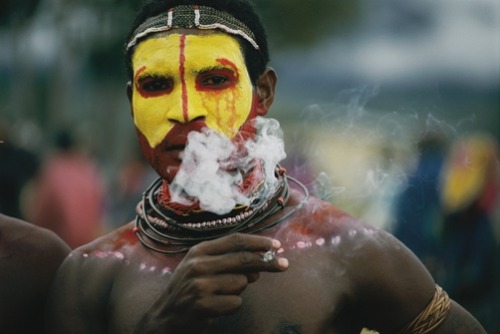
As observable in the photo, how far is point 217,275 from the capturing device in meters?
3.00

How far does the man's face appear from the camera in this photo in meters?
3.35

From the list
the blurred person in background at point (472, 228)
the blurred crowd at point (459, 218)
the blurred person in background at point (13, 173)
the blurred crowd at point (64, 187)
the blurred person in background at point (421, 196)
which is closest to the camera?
the blurred person in background at point (421, 196)

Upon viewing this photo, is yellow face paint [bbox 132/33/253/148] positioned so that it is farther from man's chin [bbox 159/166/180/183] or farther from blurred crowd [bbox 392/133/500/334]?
blurred crowd [bbox 392/133/500/334]

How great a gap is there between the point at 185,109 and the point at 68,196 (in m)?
5.47

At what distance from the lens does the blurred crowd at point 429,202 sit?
4.04 m

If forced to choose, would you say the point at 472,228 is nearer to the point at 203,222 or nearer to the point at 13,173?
the point at 203,222

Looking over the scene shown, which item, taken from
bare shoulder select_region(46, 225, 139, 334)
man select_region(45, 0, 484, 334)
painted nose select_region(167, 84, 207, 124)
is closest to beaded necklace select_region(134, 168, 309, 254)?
man select_region(45, 0, 484, 334)

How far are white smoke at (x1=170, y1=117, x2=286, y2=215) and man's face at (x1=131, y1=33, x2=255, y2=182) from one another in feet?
0.13

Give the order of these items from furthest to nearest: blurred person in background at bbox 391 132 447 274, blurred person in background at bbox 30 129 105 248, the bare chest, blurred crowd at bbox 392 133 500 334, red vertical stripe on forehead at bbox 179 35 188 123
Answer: blurred person in background at bbox 30 129 105 248
blurred crowd at bbox 392 133 500 334
blurred person in background at bbox 391 132 447 274
red vertical stripe on forehead at bbox 179 35 188 123
the bare chest

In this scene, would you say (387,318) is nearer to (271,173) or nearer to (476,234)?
(271,173)

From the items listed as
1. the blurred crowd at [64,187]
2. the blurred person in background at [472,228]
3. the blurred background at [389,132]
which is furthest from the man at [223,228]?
the blurred crowd at [64,187]

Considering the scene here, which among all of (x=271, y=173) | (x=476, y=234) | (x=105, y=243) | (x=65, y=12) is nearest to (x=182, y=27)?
(x=271, y=173)

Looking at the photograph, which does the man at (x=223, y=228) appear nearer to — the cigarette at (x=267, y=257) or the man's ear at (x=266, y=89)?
the man's ear at (x=266, y=89)

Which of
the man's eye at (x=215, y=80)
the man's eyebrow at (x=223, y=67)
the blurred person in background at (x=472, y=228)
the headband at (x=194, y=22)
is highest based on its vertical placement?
the headband at (x=194, y=22)
